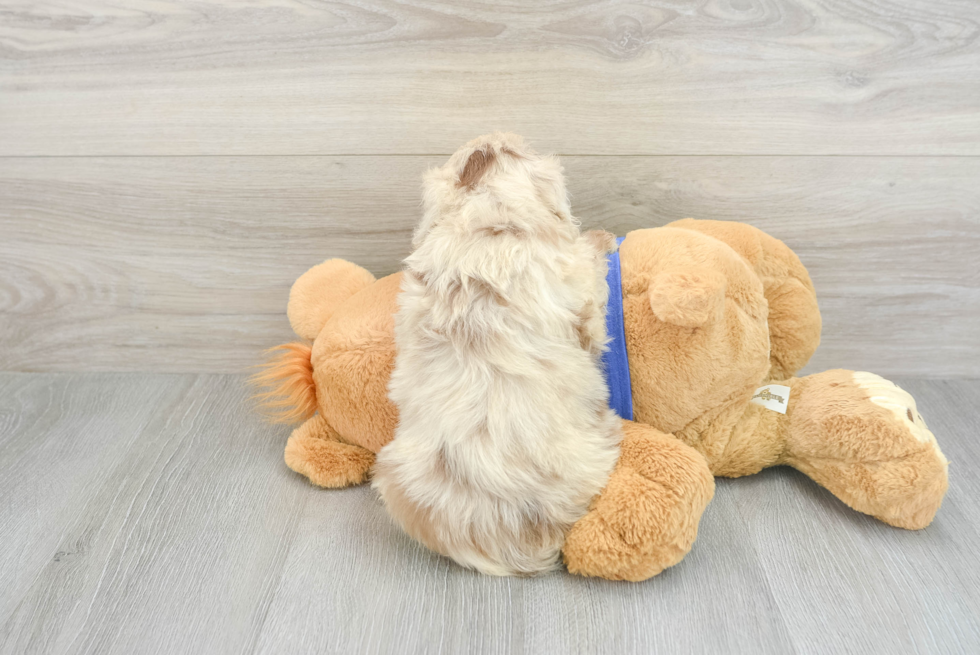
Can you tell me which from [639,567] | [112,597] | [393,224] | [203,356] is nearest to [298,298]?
[393,224]

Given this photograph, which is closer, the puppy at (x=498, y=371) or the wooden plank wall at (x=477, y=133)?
the puppy at (x=498, y=371)

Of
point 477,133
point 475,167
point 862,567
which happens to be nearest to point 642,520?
point 862,567

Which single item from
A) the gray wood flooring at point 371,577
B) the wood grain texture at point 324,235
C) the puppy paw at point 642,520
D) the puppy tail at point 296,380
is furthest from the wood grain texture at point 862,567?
the puppy tail at point 296,380

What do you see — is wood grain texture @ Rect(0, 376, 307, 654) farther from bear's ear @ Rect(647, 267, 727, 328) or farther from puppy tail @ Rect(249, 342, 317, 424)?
bear's ear @ Rect(647, 267, 727, 328)

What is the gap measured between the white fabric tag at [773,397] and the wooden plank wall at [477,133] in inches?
9.2

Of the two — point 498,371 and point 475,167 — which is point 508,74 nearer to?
point 475,167

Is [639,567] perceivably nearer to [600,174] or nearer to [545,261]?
[545,261]

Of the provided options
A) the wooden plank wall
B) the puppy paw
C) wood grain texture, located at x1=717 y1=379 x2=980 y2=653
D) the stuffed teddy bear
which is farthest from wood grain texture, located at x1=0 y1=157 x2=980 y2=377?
the puppy paw

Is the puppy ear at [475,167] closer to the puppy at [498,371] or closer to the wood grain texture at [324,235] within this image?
the puppy at [498,371]

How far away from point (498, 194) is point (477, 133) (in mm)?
255

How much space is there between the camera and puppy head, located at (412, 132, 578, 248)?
602 millimetres

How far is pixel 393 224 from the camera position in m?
0.89

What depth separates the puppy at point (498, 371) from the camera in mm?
583

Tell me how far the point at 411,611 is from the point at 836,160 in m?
0.72
